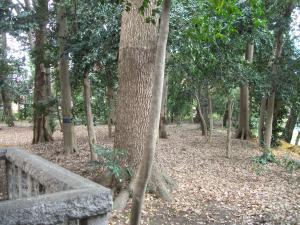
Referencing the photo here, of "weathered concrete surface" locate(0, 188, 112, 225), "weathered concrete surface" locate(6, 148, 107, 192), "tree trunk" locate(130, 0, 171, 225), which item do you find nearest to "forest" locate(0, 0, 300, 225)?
"tree trunk" locate(130, 0, 171, 225)

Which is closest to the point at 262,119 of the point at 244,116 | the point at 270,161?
the point at 244,116

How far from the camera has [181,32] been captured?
22.5ft

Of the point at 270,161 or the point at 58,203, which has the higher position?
the point at 58,203

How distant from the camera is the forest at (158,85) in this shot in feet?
17.7

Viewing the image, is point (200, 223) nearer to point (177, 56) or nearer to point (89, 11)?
point (177, 56)

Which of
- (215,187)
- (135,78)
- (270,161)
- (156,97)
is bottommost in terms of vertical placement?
(215,187)

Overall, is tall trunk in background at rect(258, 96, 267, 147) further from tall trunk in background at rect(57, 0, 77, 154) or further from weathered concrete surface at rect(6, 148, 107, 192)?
weathered concrete surface at rect(6, 148, 107, 192)

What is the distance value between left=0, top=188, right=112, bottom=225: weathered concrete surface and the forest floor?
3052 mm

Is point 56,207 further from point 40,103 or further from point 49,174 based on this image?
point 40,103

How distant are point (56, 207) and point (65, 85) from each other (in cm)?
796

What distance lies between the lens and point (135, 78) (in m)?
6.15

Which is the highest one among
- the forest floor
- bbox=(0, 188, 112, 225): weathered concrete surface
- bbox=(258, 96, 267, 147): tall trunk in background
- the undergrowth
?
bbox=(258, 96, 267, 147): tall trunk in background

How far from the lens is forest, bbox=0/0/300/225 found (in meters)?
5.41

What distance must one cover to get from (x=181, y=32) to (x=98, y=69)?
106 inches
